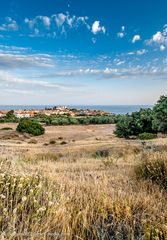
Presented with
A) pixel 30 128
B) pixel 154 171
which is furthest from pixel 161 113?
pixel 30 128

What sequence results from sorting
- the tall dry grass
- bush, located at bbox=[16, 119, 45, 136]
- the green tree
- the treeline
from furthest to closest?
bush, located at bbox=[16, 119, 45, 136] < the treeline < the green tree < the tall dry grass

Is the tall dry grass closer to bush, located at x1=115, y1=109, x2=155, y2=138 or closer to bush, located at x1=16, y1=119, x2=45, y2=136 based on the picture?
bush, located at x1=115, y1=109, x2=155, y2=138

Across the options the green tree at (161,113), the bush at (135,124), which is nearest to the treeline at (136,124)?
the bush at (135,124)

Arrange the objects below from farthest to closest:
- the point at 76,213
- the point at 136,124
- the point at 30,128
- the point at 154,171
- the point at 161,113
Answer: the point at 30,128, the point at 136,124, the point at 161,113, the point at 154,171, the point at 76,213

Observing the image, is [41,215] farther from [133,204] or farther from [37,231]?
[133,204]

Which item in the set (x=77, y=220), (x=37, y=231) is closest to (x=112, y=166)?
(x=77, y=220)

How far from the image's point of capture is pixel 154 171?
8.58 metres

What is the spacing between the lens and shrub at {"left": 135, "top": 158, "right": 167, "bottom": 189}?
7972mm

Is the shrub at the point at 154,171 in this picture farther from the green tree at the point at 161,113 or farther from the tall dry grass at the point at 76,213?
the green tree at the point at 161,113

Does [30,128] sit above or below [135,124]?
below

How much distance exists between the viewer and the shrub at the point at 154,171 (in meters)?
7.97

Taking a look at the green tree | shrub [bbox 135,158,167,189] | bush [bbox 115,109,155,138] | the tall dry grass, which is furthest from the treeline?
the tall dry grass

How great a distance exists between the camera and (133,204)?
566 cm

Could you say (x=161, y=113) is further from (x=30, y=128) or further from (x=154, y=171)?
(x=30, y=128)
